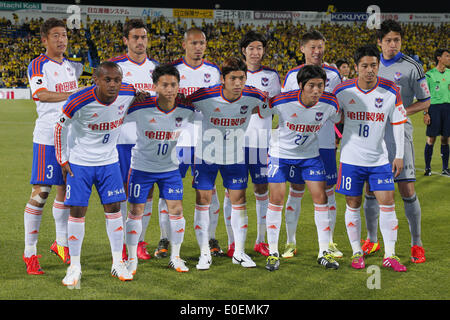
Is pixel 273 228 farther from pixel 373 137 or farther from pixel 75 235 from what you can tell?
pixel 75 235

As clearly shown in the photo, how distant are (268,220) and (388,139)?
1.42 m

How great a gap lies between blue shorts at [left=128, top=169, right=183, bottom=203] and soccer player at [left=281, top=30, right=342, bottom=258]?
4.19ft

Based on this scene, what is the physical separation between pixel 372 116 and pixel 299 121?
26.5 inches

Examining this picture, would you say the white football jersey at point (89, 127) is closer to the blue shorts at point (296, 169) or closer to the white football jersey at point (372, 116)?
the blue shorts at point (296, 169)

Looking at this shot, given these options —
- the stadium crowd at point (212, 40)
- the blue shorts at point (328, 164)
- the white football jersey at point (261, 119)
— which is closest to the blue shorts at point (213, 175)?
the white football jersey at point (261, 119)

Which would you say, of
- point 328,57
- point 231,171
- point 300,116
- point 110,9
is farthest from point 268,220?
point 110,9

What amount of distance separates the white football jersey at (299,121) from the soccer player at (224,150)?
0.24 meters

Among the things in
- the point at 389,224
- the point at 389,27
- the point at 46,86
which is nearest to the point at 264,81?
the point at 389,27

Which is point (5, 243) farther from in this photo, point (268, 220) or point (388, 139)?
point (388, 139)

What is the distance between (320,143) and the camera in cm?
549

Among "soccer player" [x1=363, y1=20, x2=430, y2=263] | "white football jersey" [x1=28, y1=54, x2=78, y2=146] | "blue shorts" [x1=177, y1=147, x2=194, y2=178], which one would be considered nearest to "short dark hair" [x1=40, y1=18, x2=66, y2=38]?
"white football jersey" [x1=28, y1=54, x2=78, y2=146]

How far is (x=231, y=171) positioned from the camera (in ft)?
16.5
